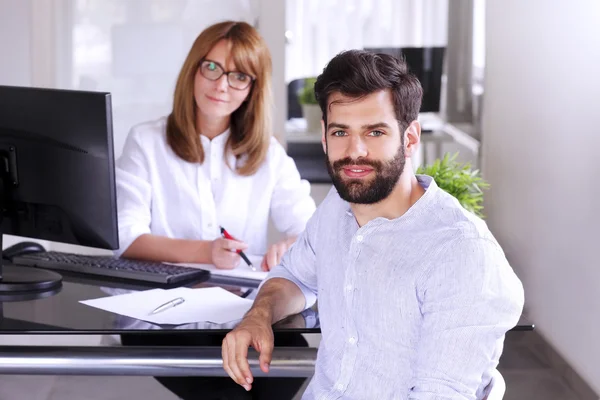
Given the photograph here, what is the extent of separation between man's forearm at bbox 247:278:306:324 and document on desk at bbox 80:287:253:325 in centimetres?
7

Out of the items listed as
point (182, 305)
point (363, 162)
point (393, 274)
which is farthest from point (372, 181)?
point (182, 305)

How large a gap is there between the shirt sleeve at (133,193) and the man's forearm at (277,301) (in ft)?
2.31

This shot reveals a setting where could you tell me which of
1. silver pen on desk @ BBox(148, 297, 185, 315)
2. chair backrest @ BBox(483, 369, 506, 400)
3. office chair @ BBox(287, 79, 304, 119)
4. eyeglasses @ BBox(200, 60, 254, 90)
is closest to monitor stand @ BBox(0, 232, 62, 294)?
silver pen on desk @ BBox(148, 297, 185, 315)

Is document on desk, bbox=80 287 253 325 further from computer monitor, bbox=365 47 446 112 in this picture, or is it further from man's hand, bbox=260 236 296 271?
computer monitor, bbox=365 47 446 112

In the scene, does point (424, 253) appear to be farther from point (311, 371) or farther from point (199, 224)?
point (199, 224)

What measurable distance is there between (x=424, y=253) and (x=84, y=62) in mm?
3498

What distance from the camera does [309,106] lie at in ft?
16.0

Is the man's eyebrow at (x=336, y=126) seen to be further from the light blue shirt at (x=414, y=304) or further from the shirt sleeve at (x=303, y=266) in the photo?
the shirt sleeve at (x=303, y=266)

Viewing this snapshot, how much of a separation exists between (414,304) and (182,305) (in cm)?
66

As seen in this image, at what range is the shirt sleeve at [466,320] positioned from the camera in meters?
1.44

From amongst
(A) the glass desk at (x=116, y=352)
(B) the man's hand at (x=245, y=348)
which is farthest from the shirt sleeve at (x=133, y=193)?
(B) the man's hand at (x=245, y=348)

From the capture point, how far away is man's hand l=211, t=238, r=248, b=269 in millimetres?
2418

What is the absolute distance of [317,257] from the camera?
6.18 feet

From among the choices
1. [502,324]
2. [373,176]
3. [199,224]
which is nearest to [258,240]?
[199,224]
